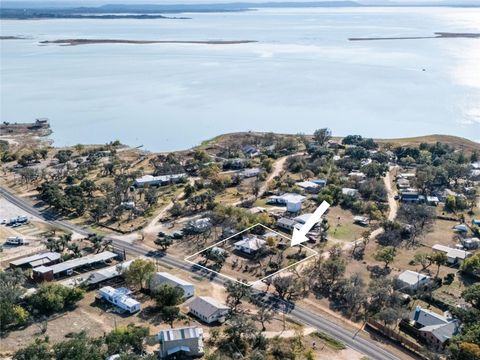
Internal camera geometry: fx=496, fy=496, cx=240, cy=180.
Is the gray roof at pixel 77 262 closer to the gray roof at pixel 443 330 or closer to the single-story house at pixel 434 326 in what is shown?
the single-story house at pixel 434 326

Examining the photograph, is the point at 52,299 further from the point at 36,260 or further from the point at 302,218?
the point at 302,218

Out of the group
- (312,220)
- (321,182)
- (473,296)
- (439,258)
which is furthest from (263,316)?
(321,182)

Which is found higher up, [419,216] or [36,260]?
[36,260]

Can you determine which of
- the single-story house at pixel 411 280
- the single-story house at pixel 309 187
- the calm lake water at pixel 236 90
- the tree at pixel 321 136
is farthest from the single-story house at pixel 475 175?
the single-story house at pixel 411 280

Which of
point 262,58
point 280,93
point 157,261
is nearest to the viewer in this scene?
point 157,261

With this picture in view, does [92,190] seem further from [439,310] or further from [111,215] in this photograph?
[439,310]

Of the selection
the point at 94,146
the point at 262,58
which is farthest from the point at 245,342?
the point at 262,58
